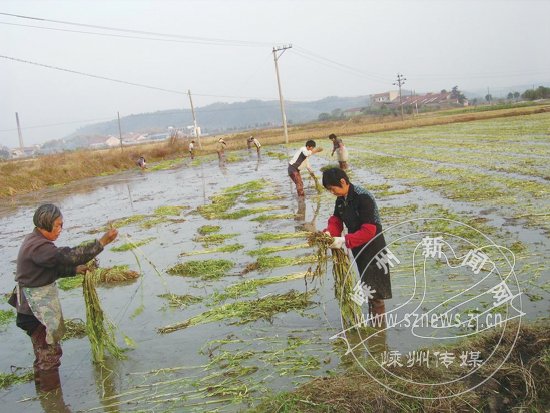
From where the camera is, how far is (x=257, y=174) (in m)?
24.0

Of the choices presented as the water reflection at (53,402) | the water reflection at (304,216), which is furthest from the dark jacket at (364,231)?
the water reflection at (304,216)

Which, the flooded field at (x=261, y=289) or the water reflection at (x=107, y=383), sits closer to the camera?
the water reflection at (x=107, y=383)

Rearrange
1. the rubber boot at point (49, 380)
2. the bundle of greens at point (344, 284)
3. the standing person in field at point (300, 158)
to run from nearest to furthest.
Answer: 1. the rubber boot at point (49, 380)
2. the bundle of greens at point (344, 284)
3. the standing person in field at point (300, 158)

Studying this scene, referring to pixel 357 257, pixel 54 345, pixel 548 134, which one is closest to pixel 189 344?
pixel 54 345

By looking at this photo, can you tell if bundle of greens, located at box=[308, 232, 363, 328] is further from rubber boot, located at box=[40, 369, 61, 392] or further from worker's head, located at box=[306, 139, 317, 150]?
worker's head, located at box=[306, 139, 317, 150]

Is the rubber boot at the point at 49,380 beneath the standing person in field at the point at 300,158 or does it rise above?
beneath

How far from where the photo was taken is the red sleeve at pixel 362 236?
14.9ft

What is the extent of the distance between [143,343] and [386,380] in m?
3.21

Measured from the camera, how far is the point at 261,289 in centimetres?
710

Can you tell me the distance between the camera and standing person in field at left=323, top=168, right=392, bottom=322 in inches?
181

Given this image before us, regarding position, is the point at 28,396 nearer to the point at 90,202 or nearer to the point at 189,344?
the point at 189,344

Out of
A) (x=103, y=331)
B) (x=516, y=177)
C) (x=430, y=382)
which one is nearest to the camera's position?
(x=430, y=382)

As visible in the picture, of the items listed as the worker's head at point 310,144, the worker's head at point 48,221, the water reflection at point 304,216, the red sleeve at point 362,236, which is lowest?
the water reflection at point 304,216

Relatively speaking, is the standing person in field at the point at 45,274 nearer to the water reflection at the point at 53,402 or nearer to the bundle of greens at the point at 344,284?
the water reflection at the point at 53,402
